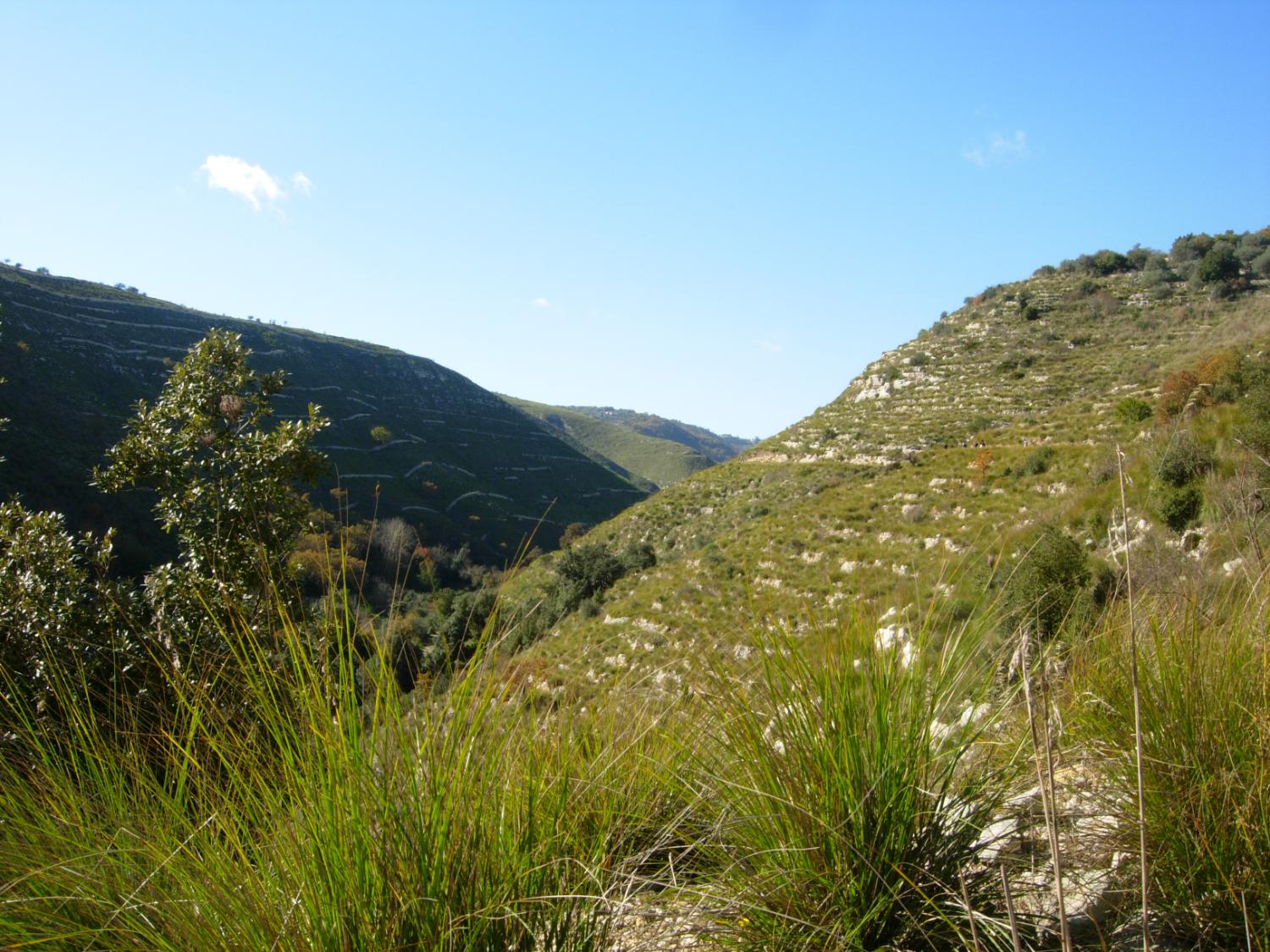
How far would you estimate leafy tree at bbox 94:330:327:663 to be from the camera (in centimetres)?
529

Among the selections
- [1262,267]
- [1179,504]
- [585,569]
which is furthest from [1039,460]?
[1262,267]

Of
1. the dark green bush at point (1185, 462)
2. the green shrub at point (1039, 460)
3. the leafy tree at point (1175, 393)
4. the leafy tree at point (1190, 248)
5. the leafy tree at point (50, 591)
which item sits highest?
the leafy tree at point (1190, 248)

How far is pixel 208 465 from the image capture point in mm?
5664

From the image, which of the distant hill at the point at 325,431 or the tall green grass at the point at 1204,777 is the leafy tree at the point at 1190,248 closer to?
the distant hill at the point at 325,431

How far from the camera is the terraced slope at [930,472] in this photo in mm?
10242

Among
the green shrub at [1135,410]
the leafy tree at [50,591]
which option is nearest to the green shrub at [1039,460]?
the green shrub at [1135,410]

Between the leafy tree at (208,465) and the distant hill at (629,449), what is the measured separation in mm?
92431

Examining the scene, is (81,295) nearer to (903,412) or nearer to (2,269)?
(2,269)

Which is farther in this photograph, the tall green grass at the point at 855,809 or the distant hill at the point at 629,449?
the distant hill at the point at 629,449

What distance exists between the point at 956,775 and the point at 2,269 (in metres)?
75.1

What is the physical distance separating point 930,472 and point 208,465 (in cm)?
2190

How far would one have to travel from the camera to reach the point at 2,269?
55.4 m

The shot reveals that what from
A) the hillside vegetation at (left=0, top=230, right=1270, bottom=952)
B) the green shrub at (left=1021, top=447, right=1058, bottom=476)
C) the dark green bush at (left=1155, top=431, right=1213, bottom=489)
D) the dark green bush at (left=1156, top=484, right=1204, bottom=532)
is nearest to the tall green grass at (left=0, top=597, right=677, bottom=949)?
the hillside vegetation at (left=0, top=230, right=1270, bottom=952)

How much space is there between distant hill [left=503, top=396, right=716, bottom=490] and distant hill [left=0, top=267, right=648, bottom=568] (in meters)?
24.2
